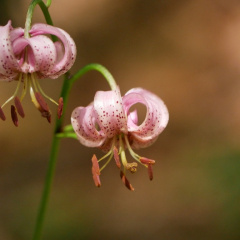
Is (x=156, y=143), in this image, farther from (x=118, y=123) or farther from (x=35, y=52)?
(x=35, y=52)

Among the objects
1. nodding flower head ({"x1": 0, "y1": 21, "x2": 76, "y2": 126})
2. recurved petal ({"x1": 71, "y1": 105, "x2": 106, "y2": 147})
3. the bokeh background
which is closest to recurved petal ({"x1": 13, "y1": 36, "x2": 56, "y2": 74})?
nodding flower head ({"x1": 0, "y1": 21, "x2": 76, "y2": 126})

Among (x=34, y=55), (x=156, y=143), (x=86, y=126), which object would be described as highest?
(x=34, y=55)

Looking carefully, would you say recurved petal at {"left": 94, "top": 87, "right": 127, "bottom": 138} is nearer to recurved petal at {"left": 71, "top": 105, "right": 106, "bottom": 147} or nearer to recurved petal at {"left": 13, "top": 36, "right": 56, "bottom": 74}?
recurved petal at {"left": 71, "top": 105, "right": 106, "bottom": 147}

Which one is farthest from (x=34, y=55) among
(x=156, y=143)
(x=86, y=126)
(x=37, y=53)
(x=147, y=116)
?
(x=156, y=143)

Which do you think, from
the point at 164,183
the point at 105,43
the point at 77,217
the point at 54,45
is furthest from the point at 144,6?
→ the point at 54,45

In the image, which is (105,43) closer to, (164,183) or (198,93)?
(198,93)

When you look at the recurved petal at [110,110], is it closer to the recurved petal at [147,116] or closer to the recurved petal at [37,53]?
the recurved petal at [147,116]
